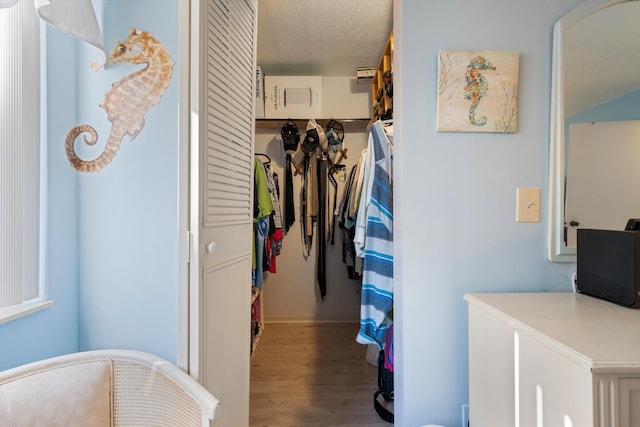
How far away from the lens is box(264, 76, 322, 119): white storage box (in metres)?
2.88

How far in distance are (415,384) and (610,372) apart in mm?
691

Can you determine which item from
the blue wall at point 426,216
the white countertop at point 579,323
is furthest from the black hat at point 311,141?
the white countertop at point 579,323

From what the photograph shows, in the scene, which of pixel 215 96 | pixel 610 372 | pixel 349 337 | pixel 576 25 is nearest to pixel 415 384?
pixel 610 372

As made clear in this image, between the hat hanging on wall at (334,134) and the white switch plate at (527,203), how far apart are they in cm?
199

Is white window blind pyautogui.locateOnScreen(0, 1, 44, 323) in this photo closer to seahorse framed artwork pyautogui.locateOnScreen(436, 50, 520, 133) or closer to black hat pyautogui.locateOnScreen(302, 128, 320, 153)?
seahorse framed artwork pyautogui.locateOnScreen(436, 50, 520, 133)

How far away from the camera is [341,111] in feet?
9.98

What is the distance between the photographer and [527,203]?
1112mm

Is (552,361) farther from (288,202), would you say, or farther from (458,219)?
(288,202)

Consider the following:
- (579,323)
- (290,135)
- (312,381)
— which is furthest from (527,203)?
(290,135)

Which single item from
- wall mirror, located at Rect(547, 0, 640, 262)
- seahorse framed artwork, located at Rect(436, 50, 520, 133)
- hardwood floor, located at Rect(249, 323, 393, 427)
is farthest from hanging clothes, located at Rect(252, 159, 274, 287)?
wall mirror, located at Rect(547, 0, 640, 262)

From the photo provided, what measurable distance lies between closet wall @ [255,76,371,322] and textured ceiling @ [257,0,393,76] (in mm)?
659

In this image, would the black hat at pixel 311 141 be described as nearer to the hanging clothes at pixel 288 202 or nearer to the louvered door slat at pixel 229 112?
the hanging clothes at pixel 288 202

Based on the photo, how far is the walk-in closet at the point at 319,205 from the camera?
170 centimetres

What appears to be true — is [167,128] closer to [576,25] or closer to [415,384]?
[415,384]
